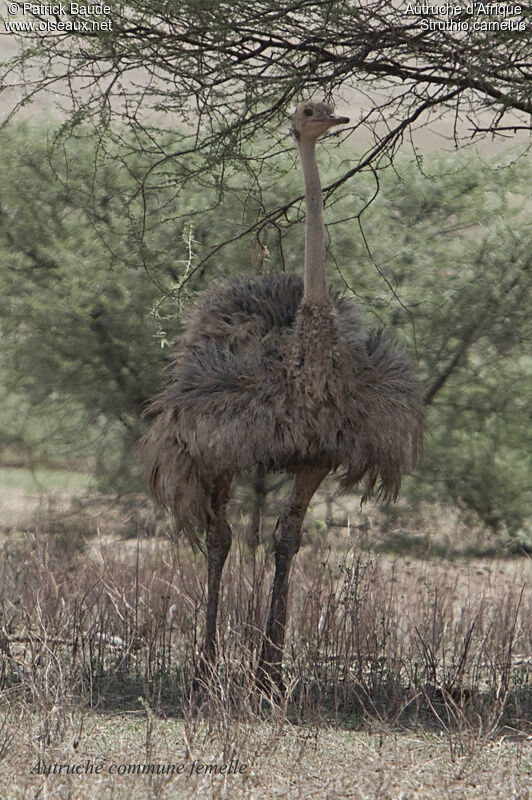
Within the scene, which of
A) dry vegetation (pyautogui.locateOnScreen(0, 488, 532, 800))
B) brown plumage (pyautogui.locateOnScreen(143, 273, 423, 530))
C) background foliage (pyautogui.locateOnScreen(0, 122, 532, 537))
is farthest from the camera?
background foliage (pyautogui.locateOnScreen(0, 122, 532, 537))

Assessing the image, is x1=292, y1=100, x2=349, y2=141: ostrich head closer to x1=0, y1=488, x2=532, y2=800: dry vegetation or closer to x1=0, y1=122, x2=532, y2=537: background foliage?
x1=0, y1=488, x2=532, y2=800: dry vegetation

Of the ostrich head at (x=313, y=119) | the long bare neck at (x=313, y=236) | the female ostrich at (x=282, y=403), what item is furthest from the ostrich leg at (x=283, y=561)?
the ostrich head at (x=313, y=119)

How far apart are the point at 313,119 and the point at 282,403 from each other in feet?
4.33

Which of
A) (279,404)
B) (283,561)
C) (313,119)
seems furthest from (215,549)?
(313,119)

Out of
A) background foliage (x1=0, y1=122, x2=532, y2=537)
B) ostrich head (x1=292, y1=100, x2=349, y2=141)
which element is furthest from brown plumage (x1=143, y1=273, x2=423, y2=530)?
background foliage (x1=0, y1=122, x2=532, y2=537)

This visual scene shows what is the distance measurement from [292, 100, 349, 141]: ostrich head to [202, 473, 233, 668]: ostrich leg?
1636mm

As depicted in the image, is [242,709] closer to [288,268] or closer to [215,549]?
[215,549]

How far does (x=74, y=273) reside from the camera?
10109 mm

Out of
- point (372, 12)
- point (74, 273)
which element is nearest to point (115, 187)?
point (74, 273)

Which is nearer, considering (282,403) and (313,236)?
(282,403)

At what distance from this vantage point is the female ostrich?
452 cm

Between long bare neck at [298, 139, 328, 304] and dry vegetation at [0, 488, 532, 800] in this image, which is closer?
dry vegetation at [0, 488, 532, 800]

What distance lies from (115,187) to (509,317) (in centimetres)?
414

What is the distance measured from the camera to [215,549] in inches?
201
